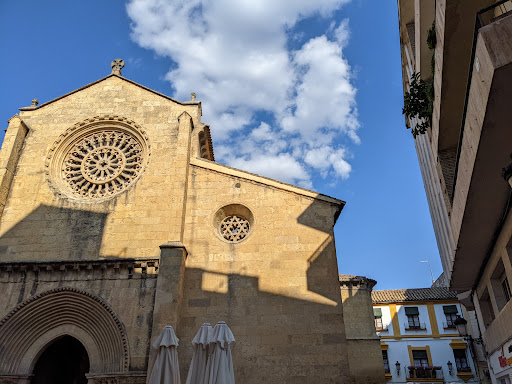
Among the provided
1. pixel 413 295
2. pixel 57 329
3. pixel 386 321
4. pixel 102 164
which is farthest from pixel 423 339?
pixel 57 329

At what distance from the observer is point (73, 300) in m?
11.1

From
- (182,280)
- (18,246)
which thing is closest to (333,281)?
(182,280)

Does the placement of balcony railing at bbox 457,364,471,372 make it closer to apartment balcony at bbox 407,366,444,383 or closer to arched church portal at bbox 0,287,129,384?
apartment balcony at bbox 407,366,444,383

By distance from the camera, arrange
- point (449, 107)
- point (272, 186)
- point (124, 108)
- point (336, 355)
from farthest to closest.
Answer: point (124, 108) < point (272, 186) < point (336, 355) < point (449, 107)

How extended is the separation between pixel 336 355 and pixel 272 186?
4.99m

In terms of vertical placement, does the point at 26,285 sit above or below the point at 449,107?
below

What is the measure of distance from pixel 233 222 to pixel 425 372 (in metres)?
19.7

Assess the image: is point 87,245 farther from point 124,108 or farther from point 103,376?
point 124,108

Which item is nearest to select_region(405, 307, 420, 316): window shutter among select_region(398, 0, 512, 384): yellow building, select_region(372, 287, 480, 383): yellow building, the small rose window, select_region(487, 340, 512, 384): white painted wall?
select_region(372, 287, 480, 383): yellow building

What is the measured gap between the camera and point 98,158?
13.9 m

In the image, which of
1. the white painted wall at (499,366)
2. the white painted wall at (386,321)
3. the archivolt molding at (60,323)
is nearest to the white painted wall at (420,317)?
the white painted wall at (386,321)

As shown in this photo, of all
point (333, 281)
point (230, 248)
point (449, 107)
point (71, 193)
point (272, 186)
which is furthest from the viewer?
point (71, 193)

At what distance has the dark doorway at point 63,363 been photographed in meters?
12.0

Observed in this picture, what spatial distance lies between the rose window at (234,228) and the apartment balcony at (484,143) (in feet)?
18.3
